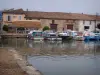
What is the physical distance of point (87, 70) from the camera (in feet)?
45.5

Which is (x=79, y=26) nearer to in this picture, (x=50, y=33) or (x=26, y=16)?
(x=26, y=16)

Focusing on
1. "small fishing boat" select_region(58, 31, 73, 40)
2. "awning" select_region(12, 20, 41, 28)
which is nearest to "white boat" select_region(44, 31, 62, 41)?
"small fishing boat" select_region(58, 31, 73, 40)

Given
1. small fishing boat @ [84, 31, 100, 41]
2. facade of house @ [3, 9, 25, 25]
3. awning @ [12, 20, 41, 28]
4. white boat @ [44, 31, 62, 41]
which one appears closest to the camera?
white boat @ [44, 31, 62, 41]

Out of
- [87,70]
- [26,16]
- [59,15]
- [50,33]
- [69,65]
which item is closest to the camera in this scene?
[87,70]

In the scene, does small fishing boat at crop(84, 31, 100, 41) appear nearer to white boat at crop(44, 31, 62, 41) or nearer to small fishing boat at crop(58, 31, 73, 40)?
small fishing boat at crop(58, 31, 73, 40)

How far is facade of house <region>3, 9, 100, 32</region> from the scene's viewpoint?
58031 mm

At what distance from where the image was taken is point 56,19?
200ft

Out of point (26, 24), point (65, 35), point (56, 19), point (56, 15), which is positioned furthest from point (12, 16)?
point (65, 35)

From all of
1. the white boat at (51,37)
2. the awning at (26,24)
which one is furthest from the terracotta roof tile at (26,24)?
the white boat at (51,37)

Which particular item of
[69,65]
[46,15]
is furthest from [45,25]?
[69,65]

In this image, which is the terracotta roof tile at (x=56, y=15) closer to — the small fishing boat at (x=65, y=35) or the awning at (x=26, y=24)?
the awning at (x=26, y=24)

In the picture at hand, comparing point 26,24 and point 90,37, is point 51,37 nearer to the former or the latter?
point 26,24

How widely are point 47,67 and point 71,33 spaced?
3173cm

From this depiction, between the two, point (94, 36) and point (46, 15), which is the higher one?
point (46, 15)
